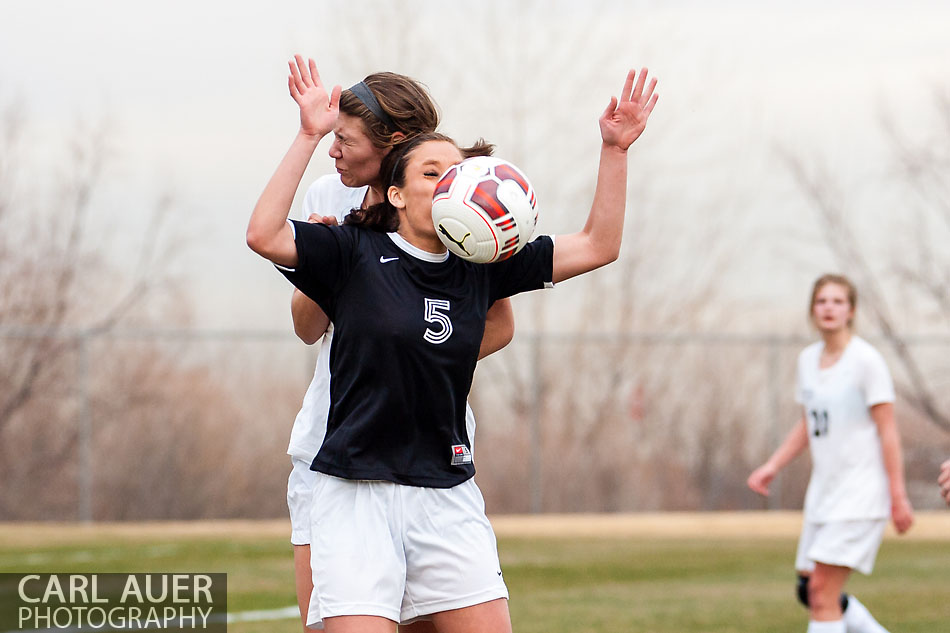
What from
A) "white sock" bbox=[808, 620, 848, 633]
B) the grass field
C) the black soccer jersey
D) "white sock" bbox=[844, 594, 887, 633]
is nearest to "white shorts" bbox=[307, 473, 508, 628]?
the black soccer jersey

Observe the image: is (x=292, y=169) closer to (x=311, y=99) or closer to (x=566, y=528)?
(x=311, y=99)

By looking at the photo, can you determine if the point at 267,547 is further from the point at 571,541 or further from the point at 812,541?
the point at 812,541

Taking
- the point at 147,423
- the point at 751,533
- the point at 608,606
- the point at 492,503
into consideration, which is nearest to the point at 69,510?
the point at 147,423

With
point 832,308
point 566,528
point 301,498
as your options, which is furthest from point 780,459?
point 566,528

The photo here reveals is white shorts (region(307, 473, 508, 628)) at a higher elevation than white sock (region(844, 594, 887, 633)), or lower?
higher

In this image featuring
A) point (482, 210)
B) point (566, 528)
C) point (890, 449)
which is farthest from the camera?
point (566, 528)

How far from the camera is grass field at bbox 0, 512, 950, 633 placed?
9.20m

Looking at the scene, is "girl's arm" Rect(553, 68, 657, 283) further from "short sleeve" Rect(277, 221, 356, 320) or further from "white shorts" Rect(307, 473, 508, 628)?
"white shorts" Rect(307, 473, 508, 628)

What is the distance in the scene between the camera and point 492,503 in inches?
763

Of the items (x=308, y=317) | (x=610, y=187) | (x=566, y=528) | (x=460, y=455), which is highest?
(x=610, y=187)

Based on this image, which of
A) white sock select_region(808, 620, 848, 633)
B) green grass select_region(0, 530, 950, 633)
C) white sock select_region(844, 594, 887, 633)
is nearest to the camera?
white sock select_region(808, 620, 848, 633)

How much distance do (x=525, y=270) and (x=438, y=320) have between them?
40 cm

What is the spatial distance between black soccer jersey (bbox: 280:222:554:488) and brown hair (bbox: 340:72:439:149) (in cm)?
39

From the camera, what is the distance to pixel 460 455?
12.6ft
